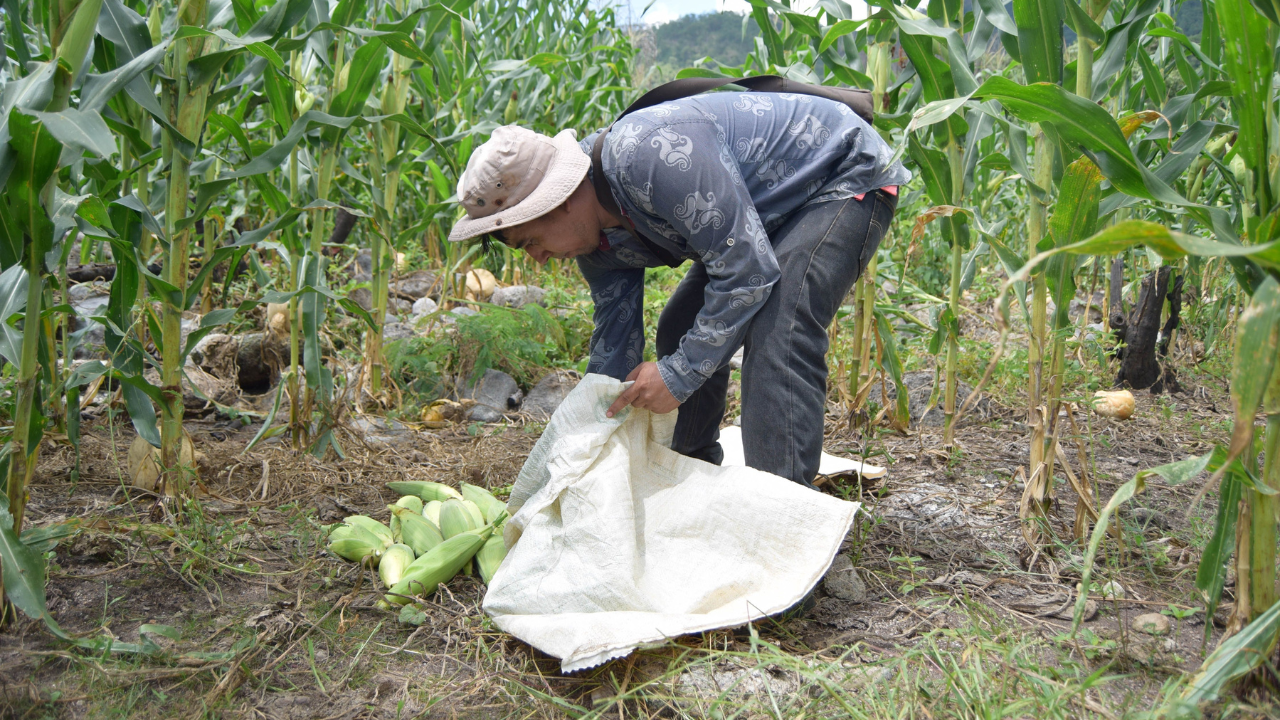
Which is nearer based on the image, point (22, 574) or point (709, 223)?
point (22, 574)

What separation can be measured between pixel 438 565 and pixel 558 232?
875mm

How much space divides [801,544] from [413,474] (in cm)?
157

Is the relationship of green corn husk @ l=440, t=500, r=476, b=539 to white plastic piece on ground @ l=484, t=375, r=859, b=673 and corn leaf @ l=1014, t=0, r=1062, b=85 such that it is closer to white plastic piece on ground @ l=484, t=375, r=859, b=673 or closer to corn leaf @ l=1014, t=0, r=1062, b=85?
white plastic piece on ground @ l=484, t=375, r=859, b=673

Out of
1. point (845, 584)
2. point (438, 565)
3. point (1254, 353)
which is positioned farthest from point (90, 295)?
point (1254, 353)

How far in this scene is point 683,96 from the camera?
2123 millimetres

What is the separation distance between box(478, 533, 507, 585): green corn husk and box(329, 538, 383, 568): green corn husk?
27cm

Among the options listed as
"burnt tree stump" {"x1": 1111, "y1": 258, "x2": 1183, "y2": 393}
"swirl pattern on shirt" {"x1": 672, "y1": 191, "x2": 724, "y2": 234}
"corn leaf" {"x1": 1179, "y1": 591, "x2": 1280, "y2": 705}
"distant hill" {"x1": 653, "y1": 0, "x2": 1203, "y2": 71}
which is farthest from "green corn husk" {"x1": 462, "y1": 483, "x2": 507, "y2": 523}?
"distant hill" {"x1": 653, "y1": 0, "x2": 1203, "y2": 71}

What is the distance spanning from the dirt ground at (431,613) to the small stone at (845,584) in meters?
0.02

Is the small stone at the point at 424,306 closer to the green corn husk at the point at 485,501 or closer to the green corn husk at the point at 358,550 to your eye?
the green corn husk at the point at 485,501

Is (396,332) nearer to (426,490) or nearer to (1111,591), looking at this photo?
(426,490)

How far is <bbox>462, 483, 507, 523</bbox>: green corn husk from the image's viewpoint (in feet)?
7.82

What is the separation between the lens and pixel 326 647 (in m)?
1.76

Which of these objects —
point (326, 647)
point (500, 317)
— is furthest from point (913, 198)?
point (326, 647)

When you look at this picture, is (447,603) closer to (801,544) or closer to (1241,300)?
(801,544)
